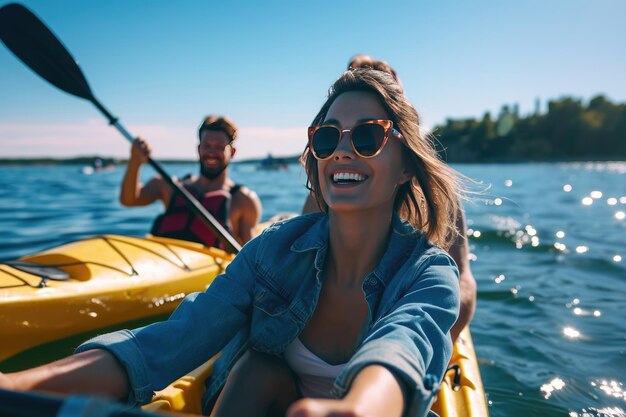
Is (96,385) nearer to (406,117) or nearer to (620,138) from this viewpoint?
(406,117)

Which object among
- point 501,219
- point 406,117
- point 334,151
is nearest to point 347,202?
point 334,151

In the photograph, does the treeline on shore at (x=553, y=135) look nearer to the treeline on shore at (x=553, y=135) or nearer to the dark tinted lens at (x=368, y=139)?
the treeline on shore at (x=553, y=135)

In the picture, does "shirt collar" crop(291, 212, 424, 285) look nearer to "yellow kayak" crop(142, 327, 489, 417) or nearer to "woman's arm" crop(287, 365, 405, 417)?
"woman's arm" crop(287, 365, 405, 417)

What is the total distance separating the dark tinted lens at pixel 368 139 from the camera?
1668 millimetres

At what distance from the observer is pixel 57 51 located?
171 inches

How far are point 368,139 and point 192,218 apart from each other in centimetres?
356

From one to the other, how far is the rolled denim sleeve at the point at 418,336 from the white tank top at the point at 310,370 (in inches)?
15.6

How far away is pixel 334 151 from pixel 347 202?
184 mm

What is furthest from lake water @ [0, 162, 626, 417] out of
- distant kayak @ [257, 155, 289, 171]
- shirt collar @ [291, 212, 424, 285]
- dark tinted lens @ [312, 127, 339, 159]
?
distant kayak @ [257, 155, 289, 171]

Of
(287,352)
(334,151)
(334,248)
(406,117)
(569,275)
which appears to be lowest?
(569,275)

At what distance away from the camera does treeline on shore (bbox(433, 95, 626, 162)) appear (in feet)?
230

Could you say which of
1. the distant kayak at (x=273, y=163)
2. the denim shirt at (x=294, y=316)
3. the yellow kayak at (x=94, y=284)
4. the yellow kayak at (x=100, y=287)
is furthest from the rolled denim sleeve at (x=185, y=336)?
the distant kayak at (x=273, y=163)

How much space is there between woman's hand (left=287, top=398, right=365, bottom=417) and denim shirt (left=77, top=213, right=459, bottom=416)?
167mm

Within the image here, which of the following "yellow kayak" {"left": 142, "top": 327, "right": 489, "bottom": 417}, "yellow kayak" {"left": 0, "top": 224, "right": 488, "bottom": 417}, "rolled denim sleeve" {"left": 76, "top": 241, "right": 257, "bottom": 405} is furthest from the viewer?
"yellow kayak" {"left": 0, "top": 224, "right": 488, "bottom": 417}
